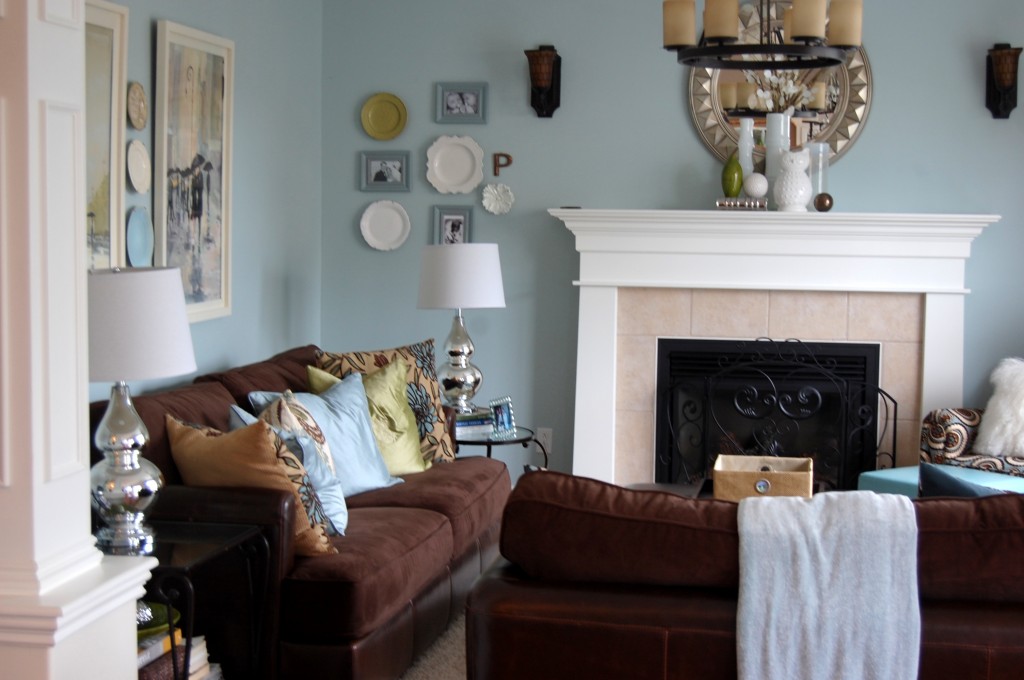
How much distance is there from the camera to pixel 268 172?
5.19m

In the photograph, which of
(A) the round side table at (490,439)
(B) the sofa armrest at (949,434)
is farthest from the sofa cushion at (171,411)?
(B) the sofa armrest at (949,434)

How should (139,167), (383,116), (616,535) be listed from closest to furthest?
(616,535) < (139,167) < (383,116)

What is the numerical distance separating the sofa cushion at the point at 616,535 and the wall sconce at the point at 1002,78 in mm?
3933

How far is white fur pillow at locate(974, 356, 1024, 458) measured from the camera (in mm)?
4840

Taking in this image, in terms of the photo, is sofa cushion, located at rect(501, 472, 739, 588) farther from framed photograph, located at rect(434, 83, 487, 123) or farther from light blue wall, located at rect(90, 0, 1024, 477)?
framed photograph, located at rect(434, 83, 487, 123)

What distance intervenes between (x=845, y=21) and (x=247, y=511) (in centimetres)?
204

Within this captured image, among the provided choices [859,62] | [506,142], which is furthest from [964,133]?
[506,142]

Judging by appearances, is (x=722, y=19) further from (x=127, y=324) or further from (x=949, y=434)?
(x=949, y=434)

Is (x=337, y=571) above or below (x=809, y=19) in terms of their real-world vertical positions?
below

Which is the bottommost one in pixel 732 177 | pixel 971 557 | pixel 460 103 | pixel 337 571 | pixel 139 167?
pixel 337 571

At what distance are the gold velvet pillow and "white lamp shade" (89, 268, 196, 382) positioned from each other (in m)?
0.47

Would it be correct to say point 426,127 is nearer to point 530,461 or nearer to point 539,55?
point 539,55

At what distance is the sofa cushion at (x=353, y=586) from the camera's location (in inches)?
121

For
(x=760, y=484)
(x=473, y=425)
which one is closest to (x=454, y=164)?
(x=473, y=425)
